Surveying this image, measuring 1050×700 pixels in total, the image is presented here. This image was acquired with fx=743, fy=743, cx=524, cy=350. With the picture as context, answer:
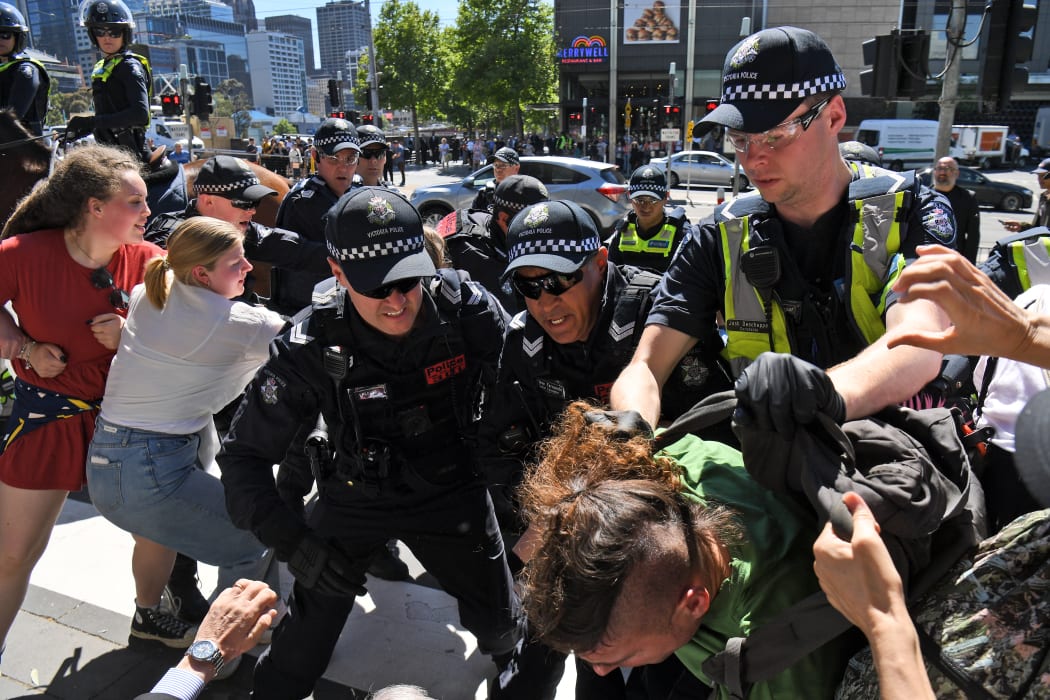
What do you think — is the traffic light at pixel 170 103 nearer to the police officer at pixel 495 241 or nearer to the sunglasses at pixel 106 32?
the sunglasses at pixel 106 32

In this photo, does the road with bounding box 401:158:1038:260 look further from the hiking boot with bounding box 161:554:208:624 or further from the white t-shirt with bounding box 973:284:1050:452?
the white t-shirt with bounding box 973:284:1050:452

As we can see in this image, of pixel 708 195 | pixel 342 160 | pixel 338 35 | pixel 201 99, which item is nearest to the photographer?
pixel 342 160

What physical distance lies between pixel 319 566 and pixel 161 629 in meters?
1.45

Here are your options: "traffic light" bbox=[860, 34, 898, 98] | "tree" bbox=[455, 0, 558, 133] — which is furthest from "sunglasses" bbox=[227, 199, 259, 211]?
"tree" bbox=[455, 0, 558, 133]

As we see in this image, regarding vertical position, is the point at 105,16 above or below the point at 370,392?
above

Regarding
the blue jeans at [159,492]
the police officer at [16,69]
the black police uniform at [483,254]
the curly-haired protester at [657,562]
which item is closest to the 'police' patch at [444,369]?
the blue jeans at [159,492]

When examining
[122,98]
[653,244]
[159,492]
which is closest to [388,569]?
[159,492]

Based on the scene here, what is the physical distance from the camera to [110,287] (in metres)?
3.15

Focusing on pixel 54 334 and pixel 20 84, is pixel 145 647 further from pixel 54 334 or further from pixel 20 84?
pixel 20 84

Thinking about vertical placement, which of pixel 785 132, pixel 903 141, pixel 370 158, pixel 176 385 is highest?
pixel 785 132

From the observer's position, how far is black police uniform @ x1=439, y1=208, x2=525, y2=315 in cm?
507

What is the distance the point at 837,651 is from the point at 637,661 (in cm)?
37

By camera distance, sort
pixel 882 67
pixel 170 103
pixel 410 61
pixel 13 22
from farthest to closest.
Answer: pixel 410 61
pixel 170 103
pixel 882 67
pixel 13 22

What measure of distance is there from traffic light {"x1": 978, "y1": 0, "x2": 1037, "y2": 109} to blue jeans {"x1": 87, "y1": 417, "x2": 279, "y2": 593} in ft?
25.3
